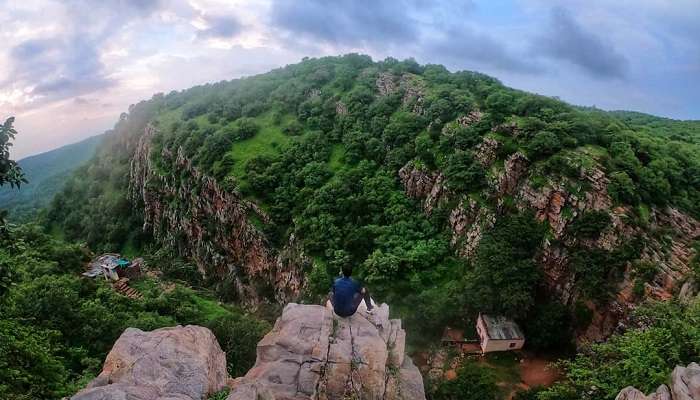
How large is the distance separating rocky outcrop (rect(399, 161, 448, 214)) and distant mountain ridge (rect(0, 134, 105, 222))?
66.1 meters

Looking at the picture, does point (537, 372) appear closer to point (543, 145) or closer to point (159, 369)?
point (543, 145)

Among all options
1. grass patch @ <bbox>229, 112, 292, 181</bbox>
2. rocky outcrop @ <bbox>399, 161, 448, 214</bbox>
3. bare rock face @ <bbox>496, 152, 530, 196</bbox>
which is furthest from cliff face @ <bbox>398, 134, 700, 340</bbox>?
grass patch @ <bbox>229, 112, 292, 181</bbox>

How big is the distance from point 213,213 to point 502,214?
42.8 metres

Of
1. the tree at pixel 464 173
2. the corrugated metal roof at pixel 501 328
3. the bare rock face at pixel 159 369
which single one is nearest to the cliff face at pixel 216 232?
the tree at pixel 464 173

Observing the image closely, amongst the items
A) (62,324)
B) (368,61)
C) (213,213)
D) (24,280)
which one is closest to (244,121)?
(213,213)

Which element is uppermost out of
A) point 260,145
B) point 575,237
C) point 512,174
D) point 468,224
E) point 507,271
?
point 260,145

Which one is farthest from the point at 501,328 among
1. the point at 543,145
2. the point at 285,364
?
the point at 285,364

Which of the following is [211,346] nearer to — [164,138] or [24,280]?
[24,280]

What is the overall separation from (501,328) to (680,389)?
84.5ft

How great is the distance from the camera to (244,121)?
78.1 m

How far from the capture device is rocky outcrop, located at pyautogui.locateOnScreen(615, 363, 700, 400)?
601 inches

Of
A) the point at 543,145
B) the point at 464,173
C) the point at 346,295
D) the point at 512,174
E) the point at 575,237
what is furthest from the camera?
the point at 464,173

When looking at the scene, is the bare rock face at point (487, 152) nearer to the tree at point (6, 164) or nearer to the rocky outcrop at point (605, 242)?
the rocky outcrop at point (605, 242)

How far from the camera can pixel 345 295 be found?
57.5 feet
